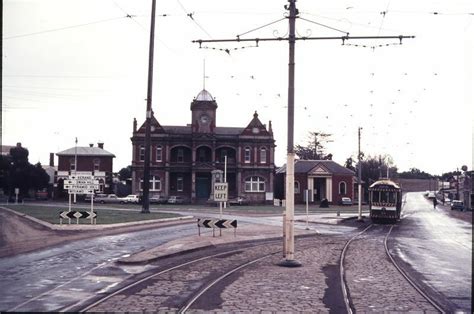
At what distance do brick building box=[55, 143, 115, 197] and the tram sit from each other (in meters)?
49.6

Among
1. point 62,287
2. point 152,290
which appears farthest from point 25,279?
point 152,290

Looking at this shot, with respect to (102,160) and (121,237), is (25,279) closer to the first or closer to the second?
(121,237)

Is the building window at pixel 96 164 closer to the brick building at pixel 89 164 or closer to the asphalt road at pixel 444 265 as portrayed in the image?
the brick building at pixel 89 164

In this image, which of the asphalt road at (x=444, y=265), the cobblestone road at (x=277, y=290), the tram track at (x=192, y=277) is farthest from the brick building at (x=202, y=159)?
the cobblestone road at (x=277, y=290)

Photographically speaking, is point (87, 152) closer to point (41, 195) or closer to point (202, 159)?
point (41, 195)

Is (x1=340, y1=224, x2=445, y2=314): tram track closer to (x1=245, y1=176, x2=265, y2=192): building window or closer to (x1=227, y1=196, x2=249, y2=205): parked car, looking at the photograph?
(x1=227, y1=196, x2=249, y2=205): parked car

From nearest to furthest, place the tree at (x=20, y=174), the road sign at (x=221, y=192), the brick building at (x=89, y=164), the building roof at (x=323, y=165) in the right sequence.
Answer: the road sign at (x=221, y=192) → the tree at (x=20, y=174) → the building roof at (x=323, y=165) → the brick building at (x=89, y=164)

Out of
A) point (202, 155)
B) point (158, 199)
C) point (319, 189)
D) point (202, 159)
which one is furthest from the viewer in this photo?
point (319, 189)

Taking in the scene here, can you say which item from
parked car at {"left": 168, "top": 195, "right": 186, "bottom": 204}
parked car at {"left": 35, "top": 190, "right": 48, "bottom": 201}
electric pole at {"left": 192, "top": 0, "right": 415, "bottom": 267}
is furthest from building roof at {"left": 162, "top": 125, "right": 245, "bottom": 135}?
electric pole at {"left": 192, "top": 0, "right": 415, "bottom": 267}

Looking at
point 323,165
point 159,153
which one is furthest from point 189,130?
point 323,165

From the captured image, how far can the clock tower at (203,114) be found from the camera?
73.4 meters

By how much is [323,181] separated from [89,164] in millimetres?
36112

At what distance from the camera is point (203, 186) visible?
73.9 m

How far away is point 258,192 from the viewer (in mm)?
73750
